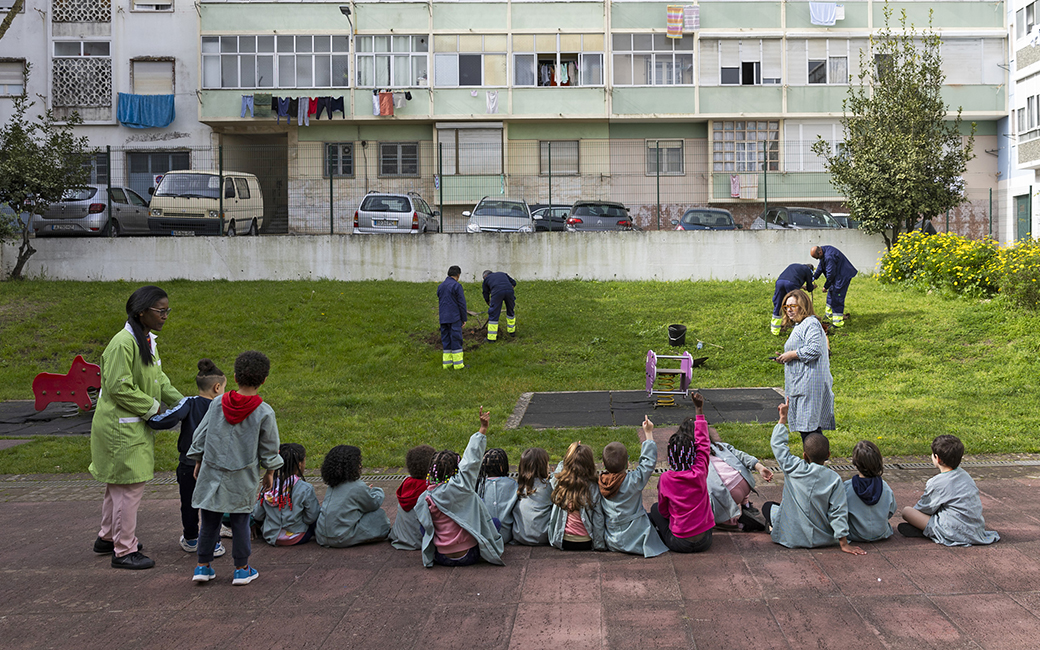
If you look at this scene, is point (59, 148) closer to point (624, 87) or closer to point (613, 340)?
point (613, 340)

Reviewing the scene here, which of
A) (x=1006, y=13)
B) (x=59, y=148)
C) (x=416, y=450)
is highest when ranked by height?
(x=1006, y=13)

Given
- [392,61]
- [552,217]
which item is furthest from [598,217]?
[392,61]

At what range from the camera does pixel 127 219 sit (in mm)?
22359

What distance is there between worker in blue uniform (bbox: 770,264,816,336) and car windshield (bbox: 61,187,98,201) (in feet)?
51.4

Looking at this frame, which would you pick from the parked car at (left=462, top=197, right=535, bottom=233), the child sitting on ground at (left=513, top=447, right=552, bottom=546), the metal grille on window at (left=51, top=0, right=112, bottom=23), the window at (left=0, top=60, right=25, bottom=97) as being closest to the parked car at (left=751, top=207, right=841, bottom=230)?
the parked car at (left=462, top=197, right=535, bottom=233)

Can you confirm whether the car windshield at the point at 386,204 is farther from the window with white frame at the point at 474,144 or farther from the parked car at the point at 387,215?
the window with white frame at the point at 474,144

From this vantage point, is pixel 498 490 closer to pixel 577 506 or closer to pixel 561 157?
pixel 577 506

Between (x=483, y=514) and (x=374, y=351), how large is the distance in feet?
32.3

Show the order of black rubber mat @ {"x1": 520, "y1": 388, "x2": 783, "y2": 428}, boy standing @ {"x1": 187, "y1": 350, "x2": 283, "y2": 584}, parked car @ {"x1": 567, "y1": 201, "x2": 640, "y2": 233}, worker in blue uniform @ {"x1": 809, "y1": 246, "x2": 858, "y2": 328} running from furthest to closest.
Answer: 1. parked car @ {"x1": 567, "y1": 201, "x2": 640, "y2": 233}
2. worker in blue uniform @ {"x1": 809, "y1": 246, "x2": 858, "y2": 328}
3. black rubber mat @ {"x1": 520, "y1": 388, "x2": 783, "y2": 428}
4. boy standing @ {"x1": 187, "y1": 350, "x2": 283, "y2": 584}

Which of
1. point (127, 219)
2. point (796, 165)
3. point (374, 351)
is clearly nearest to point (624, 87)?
point (796, 165)

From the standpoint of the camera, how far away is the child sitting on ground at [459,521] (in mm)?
5945

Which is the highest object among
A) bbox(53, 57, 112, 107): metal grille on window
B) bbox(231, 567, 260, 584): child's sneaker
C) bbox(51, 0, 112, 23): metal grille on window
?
bbox(51, 0, 112, 23): metal grille on window

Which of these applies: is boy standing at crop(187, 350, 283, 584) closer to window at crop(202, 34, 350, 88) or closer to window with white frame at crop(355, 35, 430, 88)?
window with white frame at crop(355, 35, 430, 88)

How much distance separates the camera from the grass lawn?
10078 mm
